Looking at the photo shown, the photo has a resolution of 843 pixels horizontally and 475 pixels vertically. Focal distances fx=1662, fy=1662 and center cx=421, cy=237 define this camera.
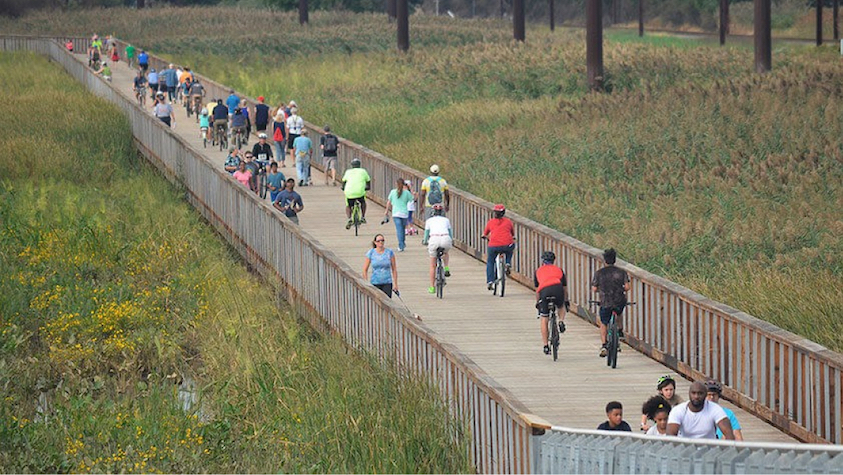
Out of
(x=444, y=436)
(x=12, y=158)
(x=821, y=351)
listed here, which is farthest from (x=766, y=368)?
(x=12, y=158)

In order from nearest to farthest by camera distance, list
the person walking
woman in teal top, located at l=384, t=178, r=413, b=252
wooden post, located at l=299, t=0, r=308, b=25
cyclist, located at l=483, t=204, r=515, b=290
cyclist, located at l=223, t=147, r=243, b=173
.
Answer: cyclist, located at l=483, t=204, r=515, b=290, woman in teal top, located at l=384, t=178, r=413, b=252, cyclist, located at l=223, t=147, r=243, b=173, the person walking, wooden post, located at l=299, t=0, r=308, b=25

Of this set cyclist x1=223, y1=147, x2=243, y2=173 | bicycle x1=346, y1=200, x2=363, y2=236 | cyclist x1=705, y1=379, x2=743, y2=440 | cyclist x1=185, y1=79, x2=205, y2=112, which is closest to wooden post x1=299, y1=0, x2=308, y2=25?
cyclist x1=185, y1=79, x2=205, y2=112

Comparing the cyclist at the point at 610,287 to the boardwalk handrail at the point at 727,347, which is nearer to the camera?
the boardwalk handrail at the point at 727,347

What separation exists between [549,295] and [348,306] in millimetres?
2493

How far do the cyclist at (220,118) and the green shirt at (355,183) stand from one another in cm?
1157

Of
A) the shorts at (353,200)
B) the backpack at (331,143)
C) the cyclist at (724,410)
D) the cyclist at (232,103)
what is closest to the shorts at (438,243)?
the shorts at (353,200)

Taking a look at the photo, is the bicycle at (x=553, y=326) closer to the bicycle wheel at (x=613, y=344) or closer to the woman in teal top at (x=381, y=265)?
the bicycle wheel at (x=613, y=344)

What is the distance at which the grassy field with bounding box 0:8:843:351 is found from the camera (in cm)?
2617

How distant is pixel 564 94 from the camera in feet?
183

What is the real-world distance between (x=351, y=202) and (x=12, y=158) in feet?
46.7

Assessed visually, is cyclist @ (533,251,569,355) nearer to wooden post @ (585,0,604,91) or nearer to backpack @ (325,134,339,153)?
backpack @ (325,134,339,153)

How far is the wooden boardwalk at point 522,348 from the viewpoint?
57.5 ft

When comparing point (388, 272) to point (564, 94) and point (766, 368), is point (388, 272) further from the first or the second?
point (564, 94)

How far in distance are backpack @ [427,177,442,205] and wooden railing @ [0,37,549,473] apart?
294cm
